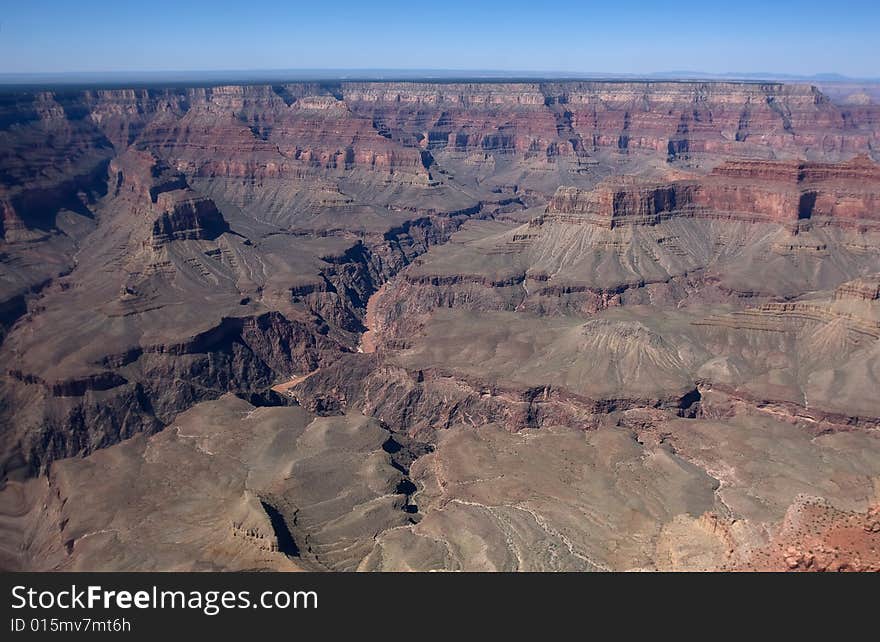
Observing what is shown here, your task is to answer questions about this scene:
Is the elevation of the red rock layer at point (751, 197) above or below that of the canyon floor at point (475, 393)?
above

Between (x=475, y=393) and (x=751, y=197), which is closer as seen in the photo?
(x=475, y=393)

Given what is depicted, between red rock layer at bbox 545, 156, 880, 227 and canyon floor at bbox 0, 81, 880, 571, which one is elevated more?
red rock layer at bbox 545, 156, 880, 227

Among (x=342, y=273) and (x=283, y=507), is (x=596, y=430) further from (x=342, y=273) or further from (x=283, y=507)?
(x=342, y=273)

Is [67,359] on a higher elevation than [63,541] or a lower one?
higher

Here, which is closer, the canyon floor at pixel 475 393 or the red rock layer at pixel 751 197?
the canyon floor at pixel 475 393

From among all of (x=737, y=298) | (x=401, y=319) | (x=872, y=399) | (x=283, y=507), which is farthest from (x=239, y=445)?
(x=737, y=298)

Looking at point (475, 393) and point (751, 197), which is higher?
point (751, 197)

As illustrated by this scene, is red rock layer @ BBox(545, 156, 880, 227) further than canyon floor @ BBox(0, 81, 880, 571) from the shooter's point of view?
Yes

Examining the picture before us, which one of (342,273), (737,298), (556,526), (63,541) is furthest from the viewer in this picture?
(342,273)
